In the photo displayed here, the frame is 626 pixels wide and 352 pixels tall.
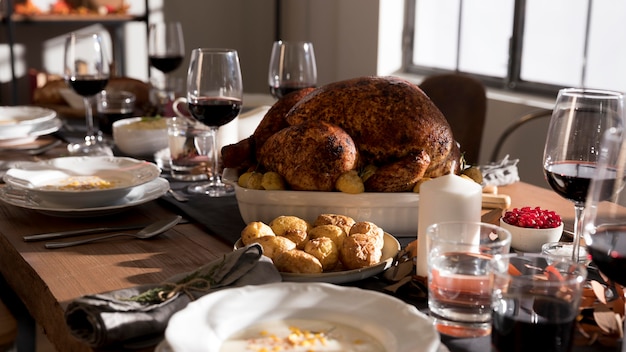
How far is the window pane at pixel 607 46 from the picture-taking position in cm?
301

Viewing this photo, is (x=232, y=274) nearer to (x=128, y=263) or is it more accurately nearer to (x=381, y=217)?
(x=128, y=263)

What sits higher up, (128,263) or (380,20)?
(380,20)

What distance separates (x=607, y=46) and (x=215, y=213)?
2222 millimetres

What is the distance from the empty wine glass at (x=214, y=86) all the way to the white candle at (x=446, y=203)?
1.93 ft

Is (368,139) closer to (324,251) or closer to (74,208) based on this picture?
(324,251)

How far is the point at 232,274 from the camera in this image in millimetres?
971

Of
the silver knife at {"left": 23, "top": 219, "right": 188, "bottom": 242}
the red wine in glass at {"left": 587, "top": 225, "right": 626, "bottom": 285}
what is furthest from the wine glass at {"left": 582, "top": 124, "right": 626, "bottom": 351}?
the silver knife at {"left": 23, "top": 219, "right": 188, "bottom": 242}

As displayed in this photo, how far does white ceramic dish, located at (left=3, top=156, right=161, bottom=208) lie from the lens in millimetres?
1343

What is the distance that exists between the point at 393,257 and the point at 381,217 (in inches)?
6.7

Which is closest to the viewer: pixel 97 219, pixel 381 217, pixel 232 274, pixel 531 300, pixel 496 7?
pixel 531 300

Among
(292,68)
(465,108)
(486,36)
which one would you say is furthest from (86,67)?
(486,36)

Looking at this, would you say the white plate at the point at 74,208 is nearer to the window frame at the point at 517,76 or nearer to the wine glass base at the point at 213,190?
the wine glass base at the point at 213,190

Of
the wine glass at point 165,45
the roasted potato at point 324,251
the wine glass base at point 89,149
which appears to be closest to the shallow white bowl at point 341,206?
the roasted potato at point 324,251

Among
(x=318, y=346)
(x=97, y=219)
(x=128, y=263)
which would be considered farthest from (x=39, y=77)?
(x=318, y=346)
